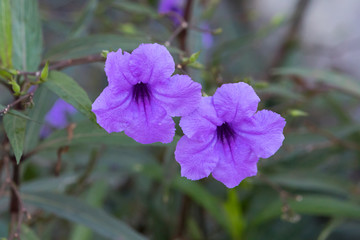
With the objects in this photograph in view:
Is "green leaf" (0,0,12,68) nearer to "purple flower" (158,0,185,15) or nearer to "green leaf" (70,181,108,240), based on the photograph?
"green leaf" (70,181,108,240)

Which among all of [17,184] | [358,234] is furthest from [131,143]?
[358,234]

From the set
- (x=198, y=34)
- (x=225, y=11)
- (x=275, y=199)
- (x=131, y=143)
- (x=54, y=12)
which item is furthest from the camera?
(x=225, y=11)

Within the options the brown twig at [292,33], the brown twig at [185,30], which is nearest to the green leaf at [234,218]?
the brown twig at [185,30]

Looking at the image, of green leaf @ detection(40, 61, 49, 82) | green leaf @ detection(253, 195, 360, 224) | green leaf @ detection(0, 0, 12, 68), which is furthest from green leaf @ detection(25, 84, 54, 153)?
green leaf @ detection(253, 195, 360, 224)

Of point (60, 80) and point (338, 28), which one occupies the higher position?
point (60, 80)

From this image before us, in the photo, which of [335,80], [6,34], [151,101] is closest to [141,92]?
[151,101]

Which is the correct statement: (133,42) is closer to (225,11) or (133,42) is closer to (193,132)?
(193,132)

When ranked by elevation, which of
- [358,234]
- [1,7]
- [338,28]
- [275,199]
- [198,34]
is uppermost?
[1,7]
